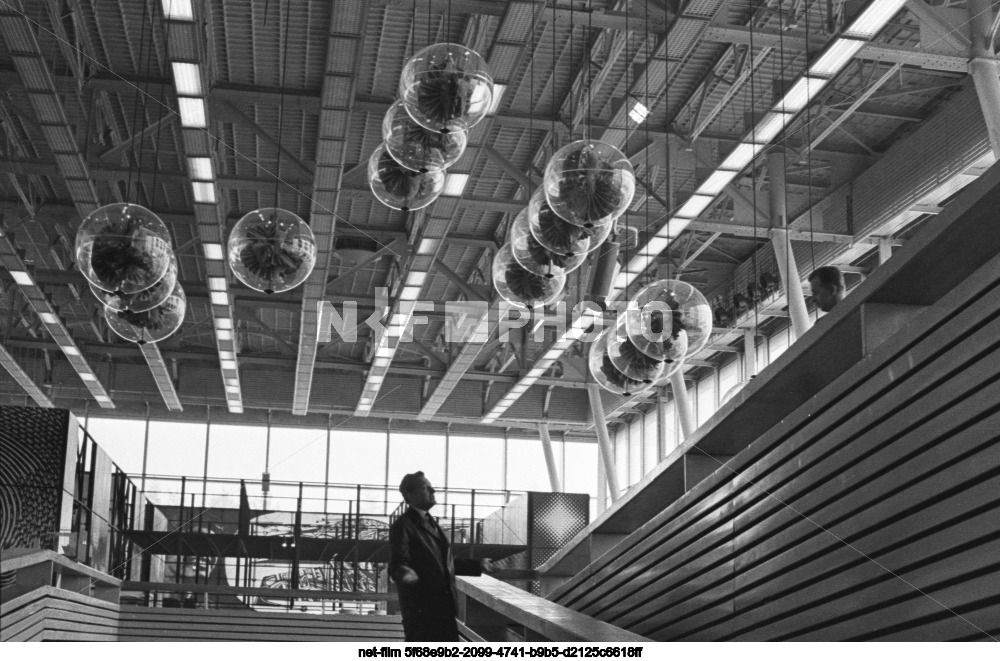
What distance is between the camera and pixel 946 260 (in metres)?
4.07

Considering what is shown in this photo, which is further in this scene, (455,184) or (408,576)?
(455,184)

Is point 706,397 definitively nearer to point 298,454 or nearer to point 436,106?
point 298,454

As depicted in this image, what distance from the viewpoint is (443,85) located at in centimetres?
511

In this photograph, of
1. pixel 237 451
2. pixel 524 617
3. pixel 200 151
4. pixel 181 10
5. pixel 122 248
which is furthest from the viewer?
pixel 237 451

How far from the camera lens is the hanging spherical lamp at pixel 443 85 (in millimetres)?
5109

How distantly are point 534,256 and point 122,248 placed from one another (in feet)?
7.35

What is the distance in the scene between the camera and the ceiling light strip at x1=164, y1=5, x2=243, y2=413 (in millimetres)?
Result: 9648

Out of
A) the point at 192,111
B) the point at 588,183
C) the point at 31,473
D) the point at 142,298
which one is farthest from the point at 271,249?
the point at 192,111

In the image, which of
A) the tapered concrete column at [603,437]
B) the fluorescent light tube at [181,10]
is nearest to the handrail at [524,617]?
the fluorescent light tube at [181,10]

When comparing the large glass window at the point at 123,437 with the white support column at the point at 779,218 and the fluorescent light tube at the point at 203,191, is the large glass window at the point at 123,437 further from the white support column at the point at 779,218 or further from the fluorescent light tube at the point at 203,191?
the white support column at the point at 779,218

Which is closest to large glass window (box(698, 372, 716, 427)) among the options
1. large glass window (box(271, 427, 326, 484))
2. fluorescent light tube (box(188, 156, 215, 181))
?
large glass window (box(271, 427, 326, 484))

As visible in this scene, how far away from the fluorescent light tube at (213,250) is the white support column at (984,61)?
31.2ft

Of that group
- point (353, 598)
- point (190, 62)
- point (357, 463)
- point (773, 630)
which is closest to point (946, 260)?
point (773, 630)
